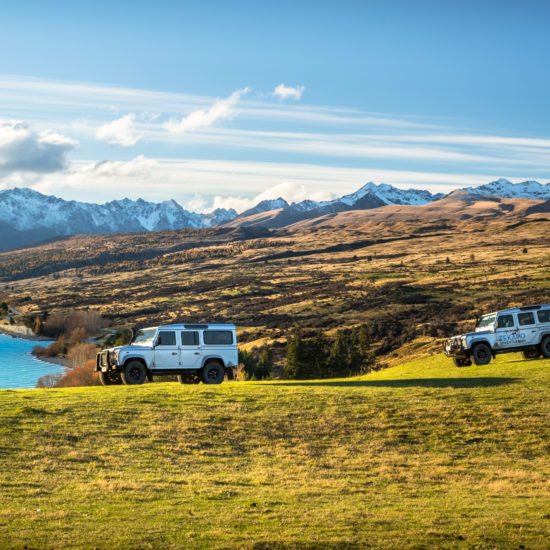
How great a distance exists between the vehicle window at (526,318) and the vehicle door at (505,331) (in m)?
0.37

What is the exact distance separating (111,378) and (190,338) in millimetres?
4401

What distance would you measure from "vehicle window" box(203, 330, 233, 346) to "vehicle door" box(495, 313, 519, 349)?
14014mm

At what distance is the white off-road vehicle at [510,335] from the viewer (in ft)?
106

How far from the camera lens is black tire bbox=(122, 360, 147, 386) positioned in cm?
2817

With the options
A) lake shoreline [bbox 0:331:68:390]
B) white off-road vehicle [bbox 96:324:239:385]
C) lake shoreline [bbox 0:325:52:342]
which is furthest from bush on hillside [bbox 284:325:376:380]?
lake shoreline [bbox 0:325:52:342]

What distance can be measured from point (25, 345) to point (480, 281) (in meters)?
123

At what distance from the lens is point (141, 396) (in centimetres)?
2528

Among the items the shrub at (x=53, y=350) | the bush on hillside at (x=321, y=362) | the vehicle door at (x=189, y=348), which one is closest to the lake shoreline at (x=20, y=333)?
the shrub at (x=53, y=350)

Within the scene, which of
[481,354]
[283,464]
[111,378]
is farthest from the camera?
[481,354]

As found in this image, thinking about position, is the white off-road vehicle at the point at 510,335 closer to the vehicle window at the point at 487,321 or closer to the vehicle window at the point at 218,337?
the vehicle window at the point at 487,321

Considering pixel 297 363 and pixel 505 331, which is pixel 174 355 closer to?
pixel 505 331

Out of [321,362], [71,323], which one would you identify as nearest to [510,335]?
[321,362]

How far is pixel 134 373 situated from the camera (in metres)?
28.4

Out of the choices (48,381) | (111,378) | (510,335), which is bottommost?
(48,381)
